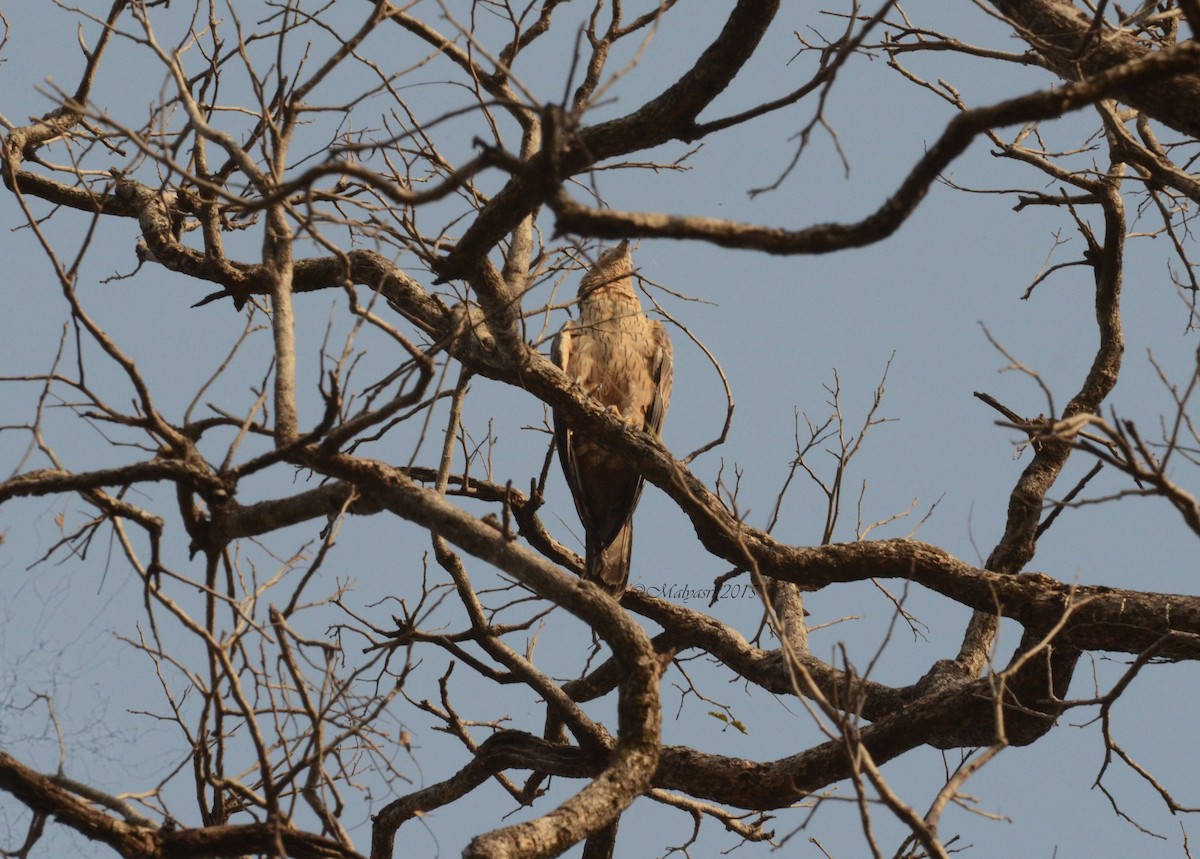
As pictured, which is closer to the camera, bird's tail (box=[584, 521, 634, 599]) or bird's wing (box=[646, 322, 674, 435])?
bird's tail (box=[584, 521, 634, 599])

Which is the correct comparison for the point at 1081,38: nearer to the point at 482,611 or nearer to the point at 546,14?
the point at 546,14

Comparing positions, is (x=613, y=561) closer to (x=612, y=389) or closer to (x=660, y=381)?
(x=612, y=389)

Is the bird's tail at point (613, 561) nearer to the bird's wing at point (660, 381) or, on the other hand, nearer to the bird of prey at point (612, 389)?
the bird of prey at point (612, 389)

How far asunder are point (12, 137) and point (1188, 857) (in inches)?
184

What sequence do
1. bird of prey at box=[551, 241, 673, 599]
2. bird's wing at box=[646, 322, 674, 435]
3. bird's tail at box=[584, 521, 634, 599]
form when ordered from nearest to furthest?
bird's tail at box=[584, 521, 634, 599] → bird of prey at box=[551, 241, 673, 599] → bird's wing at box=[646, 322, 674, 435]

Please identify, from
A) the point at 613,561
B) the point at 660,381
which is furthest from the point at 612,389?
the point at 613,561

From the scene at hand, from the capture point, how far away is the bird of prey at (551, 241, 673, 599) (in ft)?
18.0

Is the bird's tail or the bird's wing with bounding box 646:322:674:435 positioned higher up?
the bird's wing with bounding box 646:322:674:435

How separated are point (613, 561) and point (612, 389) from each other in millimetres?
1004

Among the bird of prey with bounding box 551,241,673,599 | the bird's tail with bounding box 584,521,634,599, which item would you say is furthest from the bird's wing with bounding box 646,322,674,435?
the bird's tail with bounding box 584,521,634,599

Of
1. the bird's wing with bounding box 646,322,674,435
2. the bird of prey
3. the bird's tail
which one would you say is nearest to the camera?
the bird's tail

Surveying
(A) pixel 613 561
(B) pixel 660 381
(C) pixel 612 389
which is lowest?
(A) pixel 613 561

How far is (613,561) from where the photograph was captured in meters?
5.27

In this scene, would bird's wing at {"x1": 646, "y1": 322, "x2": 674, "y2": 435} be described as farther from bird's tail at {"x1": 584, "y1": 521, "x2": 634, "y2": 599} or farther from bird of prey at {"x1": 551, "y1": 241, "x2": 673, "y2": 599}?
bird's tail at {"x1": 584, "y1": 521, "x2": 634, "y2": 599}
